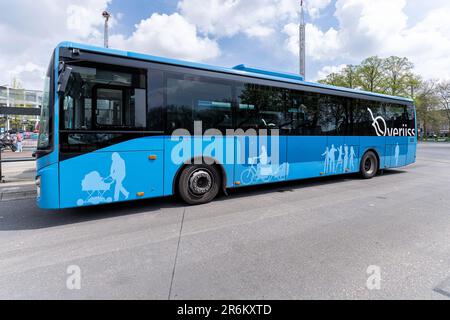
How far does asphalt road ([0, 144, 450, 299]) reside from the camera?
2670 millimetres

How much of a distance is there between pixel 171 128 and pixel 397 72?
43987 mm

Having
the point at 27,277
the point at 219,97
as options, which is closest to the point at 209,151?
the point at 219,97

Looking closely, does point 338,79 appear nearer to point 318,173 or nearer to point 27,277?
point 318,173

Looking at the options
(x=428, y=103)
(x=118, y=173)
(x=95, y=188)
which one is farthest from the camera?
(x=428, y=103)

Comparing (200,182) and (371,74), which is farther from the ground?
(371,74)

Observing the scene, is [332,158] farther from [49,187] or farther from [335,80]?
[335,80]

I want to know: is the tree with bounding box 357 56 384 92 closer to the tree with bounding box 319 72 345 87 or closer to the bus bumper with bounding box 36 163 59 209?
the tree with bounding box 319 72 345 87

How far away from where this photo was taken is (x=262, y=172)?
22.0 ft

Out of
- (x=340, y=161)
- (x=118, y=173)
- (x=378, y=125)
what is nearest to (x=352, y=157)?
(x=340, y=161)

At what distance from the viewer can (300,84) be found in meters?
7.29

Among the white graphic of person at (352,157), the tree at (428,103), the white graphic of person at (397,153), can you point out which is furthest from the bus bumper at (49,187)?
the tree at (428,103)

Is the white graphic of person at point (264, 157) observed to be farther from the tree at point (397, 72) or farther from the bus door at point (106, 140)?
the tree at point (397, 72)

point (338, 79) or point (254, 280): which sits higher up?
point (338, 79)

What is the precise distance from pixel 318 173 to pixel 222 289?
616 centimetres
